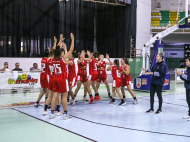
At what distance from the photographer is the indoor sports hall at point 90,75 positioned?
19.1 feet

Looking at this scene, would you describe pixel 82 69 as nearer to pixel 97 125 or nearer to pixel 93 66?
pixel 93 66

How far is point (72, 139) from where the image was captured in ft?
16.1

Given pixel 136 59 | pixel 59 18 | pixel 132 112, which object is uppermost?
pixel 59 18

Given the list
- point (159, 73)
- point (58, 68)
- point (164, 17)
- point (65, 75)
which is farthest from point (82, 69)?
point (164, 17)

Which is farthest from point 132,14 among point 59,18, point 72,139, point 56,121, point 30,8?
point 72,139

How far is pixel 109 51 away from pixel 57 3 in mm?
4939

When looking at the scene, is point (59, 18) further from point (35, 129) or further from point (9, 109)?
point (35, 129)

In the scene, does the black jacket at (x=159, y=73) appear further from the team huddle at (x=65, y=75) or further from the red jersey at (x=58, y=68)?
the red jersey at (x=58, y=68)

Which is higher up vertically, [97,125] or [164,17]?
[164,17]

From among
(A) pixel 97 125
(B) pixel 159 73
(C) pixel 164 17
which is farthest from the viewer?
(C) pixel 164 17

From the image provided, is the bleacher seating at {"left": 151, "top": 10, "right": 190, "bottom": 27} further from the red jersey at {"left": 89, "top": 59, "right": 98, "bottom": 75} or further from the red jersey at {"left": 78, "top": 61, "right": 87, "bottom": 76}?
the red jersey at {"left": 78, "top": 61, "right": 87, "bottom": 76}

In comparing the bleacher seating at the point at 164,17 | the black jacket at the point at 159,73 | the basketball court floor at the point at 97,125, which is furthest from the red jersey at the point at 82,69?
the bleacher seating at the point at 164,17

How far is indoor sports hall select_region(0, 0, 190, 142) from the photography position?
5.83m

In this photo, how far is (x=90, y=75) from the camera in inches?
374
